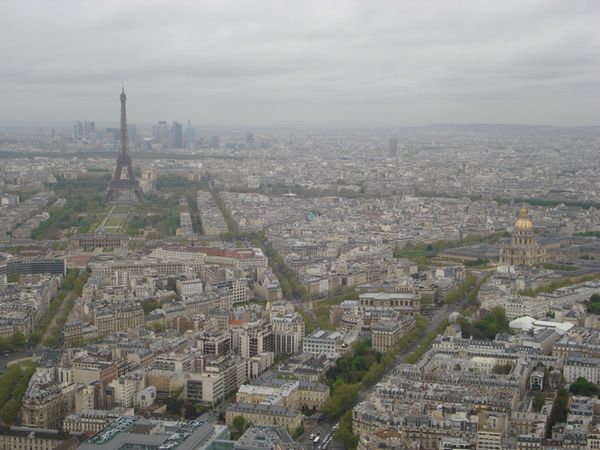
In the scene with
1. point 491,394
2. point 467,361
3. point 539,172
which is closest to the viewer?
point 491,394

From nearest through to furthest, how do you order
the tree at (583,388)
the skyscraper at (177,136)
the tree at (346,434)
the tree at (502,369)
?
the tree at (346,434), the tree at (583,388), the tree at (502,369), the skyscraper at (177,136)

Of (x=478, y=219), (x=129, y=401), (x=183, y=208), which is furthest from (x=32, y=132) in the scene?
(x=129, y=401)

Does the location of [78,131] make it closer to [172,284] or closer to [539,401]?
[172,284]

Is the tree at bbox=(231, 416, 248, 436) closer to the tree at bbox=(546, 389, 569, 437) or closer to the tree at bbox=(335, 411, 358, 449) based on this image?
the tree at bbox=(335, 411, 358, 449)

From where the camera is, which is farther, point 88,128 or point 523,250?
point 88,128

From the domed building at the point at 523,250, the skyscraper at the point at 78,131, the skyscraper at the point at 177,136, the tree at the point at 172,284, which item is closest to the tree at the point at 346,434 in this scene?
the tree at the point at 172,284

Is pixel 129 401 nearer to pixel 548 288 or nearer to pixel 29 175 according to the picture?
pixel 548 288

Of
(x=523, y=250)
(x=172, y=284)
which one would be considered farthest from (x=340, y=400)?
(x=523, y=250)

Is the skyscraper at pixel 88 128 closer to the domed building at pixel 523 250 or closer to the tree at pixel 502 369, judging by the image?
the domed building at pixel 523 250
